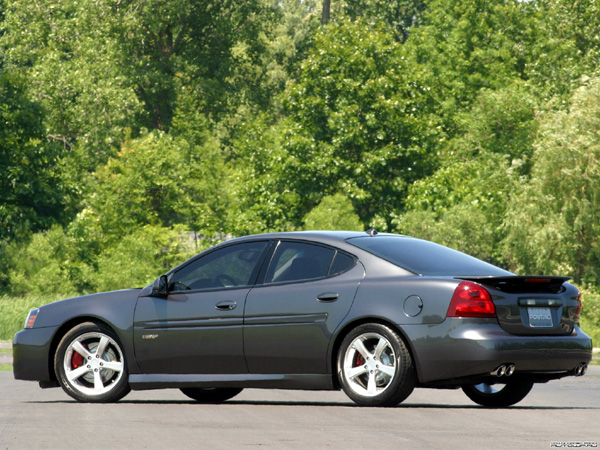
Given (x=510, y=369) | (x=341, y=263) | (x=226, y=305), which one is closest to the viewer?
(x=510, y=369)

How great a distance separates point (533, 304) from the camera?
32.9ft

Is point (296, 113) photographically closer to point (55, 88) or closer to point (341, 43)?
point (341, 43)

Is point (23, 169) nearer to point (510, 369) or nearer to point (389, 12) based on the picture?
point (389, 12)

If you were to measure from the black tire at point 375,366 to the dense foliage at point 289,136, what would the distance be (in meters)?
28.6

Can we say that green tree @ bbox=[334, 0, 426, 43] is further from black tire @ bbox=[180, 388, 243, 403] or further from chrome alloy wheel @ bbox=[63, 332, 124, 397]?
chrome alloy wheel @ bbox=[63, 332, 124, 397]

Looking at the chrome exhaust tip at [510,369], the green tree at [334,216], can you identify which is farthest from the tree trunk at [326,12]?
the chrome exhaust tip at [510,369]

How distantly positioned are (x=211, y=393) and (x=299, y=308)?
1797mm

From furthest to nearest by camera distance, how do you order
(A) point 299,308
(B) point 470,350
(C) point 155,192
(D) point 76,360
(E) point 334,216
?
(C) point 155,192 → (E) point 334,216 → (D) point 76,360 → (A) point 299,308 → (B) point 470,350

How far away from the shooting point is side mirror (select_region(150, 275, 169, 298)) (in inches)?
432

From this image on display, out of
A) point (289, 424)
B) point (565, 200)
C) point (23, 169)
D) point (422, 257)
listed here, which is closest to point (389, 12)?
point (23, 169)

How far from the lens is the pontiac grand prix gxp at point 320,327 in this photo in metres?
9.80

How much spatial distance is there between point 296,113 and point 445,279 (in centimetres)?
4139

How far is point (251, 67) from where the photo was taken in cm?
6259

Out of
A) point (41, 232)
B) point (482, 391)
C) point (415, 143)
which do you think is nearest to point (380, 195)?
point (415, 143)
